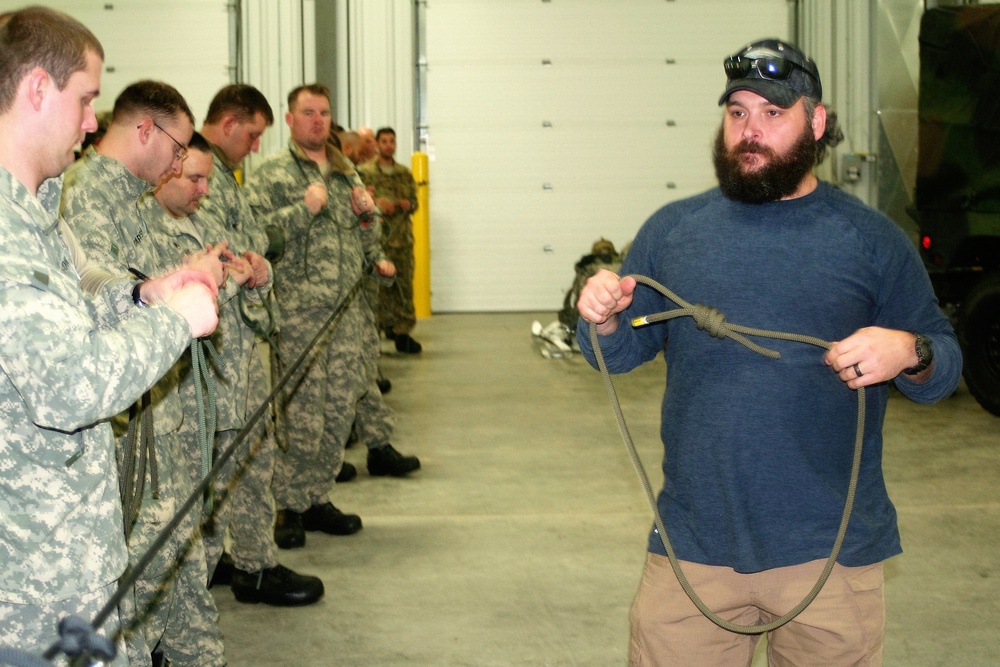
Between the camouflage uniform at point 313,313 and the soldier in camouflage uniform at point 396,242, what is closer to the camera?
the camouflage uniform at point 313,313

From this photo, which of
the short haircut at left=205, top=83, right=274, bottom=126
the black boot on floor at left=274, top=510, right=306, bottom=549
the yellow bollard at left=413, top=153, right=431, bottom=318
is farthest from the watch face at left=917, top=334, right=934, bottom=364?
the yellow bollard at left=413, top=153, right=431, bottom=318

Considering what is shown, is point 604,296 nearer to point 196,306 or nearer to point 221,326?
point 196,306

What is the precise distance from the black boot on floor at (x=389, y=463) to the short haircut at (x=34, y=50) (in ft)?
14.3

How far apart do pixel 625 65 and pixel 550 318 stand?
3298mm

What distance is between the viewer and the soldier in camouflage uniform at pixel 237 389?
3453 millimetres

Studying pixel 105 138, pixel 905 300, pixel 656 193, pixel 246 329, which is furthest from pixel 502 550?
pixel 656 193

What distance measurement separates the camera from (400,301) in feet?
32.9

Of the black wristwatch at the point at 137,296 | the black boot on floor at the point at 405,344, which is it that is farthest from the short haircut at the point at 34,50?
the black boot on floor at the point at 405,344

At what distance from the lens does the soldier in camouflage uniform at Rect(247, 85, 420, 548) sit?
483 cm

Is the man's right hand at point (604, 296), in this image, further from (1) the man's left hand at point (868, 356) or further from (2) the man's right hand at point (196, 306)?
(2) the man's right hand at point (196, 306)

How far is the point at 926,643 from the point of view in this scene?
3.80m

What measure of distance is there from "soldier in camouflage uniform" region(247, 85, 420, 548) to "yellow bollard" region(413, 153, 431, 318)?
798 centimetres

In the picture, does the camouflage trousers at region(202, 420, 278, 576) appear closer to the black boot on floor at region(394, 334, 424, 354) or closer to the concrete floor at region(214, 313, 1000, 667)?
the concrete floor at region(214, 313, 1000, 667)

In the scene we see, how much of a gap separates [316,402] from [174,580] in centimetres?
173
